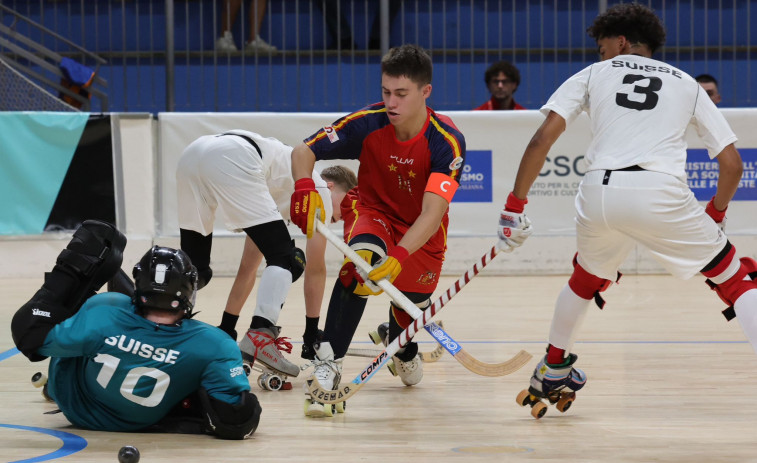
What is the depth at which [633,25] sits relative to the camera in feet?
13.3

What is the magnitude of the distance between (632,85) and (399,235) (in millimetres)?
1229

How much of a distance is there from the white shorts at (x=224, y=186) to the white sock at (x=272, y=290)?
0.26 meters

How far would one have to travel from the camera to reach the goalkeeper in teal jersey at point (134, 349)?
3480mm

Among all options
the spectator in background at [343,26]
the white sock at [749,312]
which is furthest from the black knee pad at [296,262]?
the spectator in background at [343,26]

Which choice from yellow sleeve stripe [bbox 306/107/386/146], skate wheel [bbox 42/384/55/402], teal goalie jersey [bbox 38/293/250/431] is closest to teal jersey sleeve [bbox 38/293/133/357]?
teal goalie jersey [bbox 38/293/250/431]

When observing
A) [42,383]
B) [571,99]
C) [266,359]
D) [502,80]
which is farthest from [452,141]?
[502,80]

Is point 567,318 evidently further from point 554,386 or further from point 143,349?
point 143,349

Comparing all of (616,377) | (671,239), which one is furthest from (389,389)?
(671,239)

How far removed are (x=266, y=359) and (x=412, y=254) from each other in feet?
2.73

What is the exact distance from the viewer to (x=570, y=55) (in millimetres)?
11227

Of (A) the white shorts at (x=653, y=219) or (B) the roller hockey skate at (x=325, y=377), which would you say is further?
(B) the roller hockey skate at (x=325, y=377)

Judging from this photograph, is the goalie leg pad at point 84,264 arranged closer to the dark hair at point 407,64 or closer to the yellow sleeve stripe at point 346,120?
the yellow sleeve stripe at point 346,120

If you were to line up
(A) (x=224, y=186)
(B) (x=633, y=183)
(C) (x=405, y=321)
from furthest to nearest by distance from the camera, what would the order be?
(A) (x=224, y=186)
(C) (x=405, y=321)
(B) (x=633, y=183)

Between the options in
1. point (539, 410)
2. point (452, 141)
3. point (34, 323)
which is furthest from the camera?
point (452, 141)
